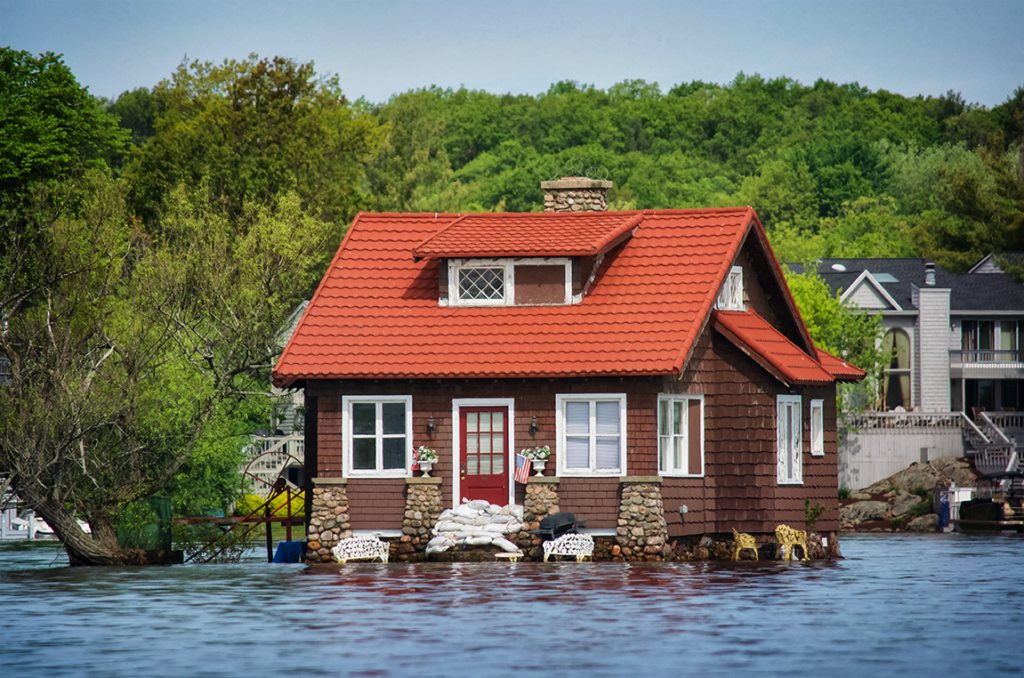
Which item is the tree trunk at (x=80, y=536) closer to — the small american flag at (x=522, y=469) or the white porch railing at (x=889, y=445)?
the small american flag at (x=522, y=469)

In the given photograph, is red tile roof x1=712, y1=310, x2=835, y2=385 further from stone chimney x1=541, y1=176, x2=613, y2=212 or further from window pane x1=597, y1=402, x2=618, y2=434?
stone chimney x1=541, y1=176, x2=613, y2=212

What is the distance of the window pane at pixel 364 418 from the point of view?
31.9 m

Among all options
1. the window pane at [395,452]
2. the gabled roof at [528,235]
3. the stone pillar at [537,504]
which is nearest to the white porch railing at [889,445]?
the gabled roof at [528,235]

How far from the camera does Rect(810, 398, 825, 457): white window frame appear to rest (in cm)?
3388

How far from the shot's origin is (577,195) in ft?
120

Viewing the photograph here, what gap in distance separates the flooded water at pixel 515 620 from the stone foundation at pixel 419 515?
30.3 inches

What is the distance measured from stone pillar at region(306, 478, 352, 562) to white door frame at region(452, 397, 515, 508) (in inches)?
88.5

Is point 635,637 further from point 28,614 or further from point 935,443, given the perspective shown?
point 935,443

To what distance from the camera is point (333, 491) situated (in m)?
31.6

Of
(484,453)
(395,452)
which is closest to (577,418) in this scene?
(484,453)

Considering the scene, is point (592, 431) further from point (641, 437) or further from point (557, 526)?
point (557, 526)

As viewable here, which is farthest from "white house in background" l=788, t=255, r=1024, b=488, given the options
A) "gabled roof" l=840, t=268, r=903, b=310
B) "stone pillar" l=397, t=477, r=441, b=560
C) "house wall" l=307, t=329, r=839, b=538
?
"stone pillar" l=397, t=477, r=441, b=560

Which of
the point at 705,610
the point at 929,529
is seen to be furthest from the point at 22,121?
the point at 705,610

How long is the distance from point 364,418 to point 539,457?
3.73m
